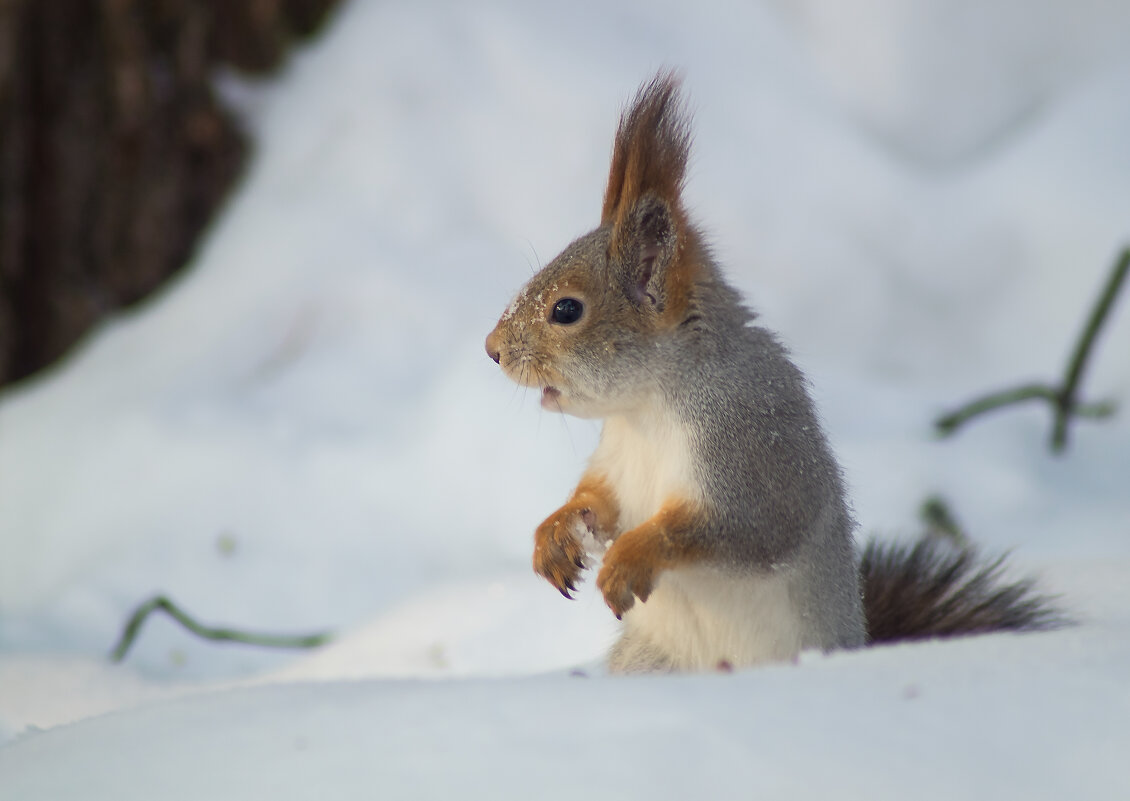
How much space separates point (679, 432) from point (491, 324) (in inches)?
35.6

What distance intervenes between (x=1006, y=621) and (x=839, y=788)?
0.48m

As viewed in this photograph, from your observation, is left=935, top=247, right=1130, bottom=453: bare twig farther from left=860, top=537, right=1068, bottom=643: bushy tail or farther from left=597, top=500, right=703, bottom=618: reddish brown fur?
left=597, top=500, right=703, bottom=618: reddish brown fur

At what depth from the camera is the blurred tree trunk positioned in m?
1.88

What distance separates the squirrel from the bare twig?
73 centimetres

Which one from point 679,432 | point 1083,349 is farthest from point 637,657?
point 1083,349

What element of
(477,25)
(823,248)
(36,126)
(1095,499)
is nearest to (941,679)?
(1095,499)

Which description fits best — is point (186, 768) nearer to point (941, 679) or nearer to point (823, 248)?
point (941, 679)

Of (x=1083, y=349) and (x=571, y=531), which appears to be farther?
Result: (x=1083, y=349)

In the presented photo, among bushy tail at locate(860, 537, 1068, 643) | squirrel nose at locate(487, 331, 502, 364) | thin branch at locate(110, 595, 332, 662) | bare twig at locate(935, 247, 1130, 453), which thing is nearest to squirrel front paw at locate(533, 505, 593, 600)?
squirrel nose at locate(487, 331, 502, 364)

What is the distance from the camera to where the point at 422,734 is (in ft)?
1.74

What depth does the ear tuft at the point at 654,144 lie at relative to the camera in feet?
2.71

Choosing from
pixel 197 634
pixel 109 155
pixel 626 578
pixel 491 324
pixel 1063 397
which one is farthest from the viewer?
pixel 109 155

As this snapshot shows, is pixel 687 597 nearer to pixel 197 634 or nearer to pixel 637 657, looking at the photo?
pixel 637 657

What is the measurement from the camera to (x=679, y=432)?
826 mm
